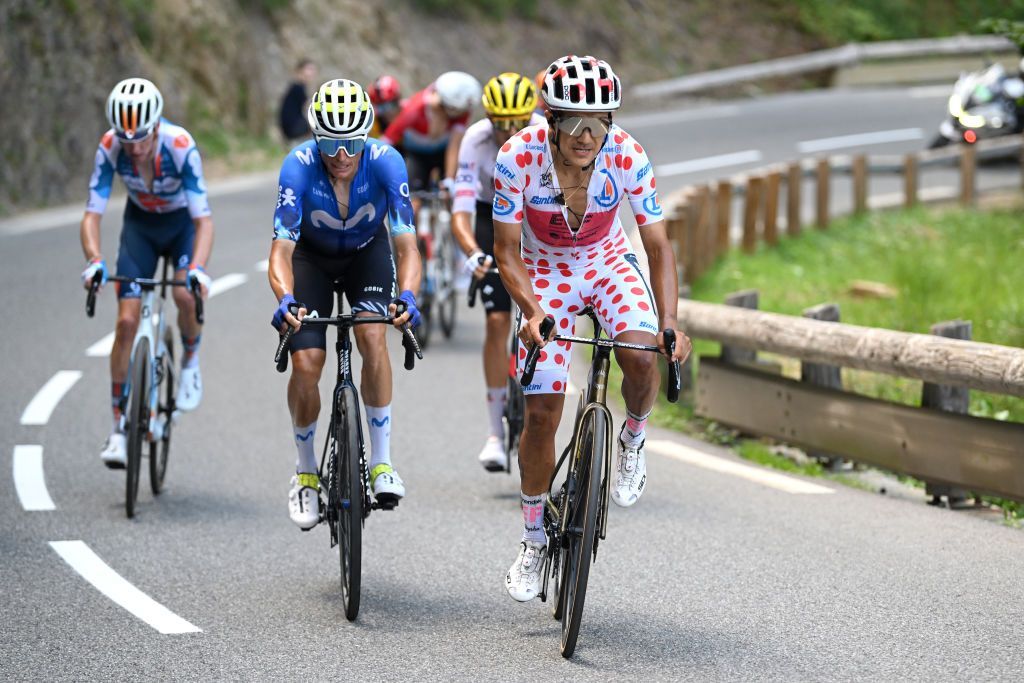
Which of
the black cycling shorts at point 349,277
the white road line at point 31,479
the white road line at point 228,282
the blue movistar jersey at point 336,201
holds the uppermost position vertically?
the blue movistar jersey at point 336,201

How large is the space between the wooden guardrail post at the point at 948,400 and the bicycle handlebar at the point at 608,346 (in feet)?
9.92

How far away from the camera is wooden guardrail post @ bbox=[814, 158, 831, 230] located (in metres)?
20.5

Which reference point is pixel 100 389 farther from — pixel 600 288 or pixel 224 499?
pixel 600 288

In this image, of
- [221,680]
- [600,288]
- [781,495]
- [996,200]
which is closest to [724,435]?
[781,495]

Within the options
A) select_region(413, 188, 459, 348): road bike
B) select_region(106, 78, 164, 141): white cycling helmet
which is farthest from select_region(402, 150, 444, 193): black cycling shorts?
select_region(106, 78, 164, 141): white cycling helmet

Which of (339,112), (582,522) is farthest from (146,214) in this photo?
(582,522)

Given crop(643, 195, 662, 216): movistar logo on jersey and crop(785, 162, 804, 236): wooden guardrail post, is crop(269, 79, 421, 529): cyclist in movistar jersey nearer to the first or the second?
crop(643, 195, 662, 216): movistar logo on jersey

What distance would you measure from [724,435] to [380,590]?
13.0 ft

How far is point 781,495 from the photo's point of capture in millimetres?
8664

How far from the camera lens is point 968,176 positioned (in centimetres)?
2220

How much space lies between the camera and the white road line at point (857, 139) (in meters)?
28.2

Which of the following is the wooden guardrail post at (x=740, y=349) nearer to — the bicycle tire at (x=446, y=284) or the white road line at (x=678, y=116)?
the bicycle tire at (x=446, y=284)

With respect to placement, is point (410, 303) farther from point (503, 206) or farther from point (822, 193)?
point (822, 193)

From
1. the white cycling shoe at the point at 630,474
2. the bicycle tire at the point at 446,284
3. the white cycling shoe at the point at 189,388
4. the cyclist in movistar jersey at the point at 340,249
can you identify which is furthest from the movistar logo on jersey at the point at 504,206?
the bicycle tire at the point at 446,284
